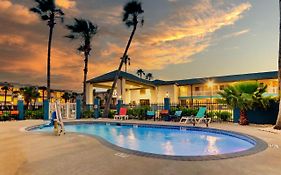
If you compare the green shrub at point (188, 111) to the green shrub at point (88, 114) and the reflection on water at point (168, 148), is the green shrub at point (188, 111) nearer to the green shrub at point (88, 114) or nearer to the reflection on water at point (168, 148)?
the reflection on water at point (168, 148)

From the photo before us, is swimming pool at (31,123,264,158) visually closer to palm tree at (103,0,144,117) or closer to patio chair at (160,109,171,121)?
patio chair at (160,109,171,121)

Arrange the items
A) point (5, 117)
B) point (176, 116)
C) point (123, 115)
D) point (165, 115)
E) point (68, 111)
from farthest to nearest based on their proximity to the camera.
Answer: point (68, 111)
point (123, 115)
point (5, 117)
point (165, 115)
point (176, 116)

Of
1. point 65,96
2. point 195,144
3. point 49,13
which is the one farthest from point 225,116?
point 65,96

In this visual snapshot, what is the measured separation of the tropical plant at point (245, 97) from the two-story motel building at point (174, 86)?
17896mm

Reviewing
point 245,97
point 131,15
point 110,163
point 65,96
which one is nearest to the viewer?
point 110,163

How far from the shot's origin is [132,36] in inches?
945

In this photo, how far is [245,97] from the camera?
13281 millimetres

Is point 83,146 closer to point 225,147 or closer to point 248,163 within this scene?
point 248,163

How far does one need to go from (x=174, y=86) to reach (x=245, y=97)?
24.7 metres

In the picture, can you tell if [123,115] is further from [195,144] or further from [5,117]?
[195,144]

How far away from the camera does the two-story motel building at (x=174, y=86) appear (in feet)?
104

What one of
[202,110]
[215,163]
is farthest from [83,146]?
[202,110]

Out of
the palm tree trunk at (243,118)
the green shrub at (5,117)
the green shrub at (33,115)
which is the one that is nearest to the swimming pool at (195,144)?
the palm tree trunk at (243,118)

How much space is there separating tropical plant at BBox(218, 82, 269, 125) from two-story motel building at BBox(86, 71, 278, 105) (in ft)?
58.7
